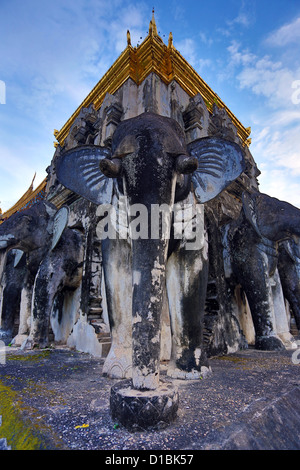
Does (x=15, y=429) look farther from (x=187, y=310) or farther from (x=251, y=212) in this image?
(x=251, y=212)

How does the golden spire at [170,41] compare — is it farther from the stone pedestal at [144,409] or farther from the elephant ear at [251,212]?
the stone pedestal at [144,409]

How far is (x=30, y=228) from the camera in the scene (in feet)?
13.9

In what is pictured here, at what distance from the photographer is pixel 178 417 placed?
123cm

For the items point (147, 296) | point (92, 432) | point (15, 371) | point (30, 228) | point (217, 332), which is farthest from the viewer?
point (30, 228)

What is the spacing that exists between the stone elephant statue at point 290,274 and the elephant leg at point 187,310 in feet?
8.95

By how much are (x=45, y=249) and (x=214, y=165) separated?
293cm

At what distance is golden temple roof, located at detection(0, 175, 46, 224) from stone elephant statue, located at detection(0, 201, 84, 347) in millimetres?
5077

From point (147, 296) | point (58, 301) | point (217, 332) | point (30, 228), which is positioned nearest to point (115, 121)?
point (30, 228)

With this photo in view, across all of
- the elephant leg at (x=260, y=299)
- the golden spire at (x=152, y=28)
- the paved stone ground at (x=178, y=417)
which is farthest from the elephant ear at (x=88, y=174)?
the golden spire at (x=152, y=28)

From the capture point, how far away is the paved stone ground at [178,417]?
1015 millimetres

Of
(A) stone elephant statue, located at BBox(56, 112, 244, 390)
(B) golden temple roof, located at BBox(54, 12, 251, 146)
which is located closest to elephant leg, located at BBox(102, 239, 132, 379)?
(A) stone elephant statue, located at BBox(56, 112, 244, 390)

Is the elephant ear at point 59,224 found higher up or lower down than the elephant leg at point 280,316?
higher up
